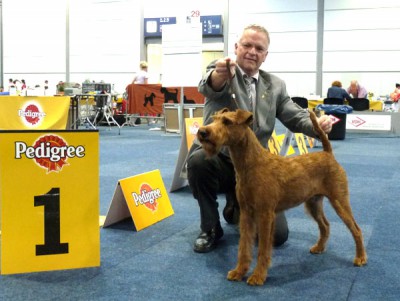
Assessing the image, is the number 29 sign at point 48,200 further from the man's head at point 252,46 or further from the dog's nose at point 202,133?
the man's head at point 252,46

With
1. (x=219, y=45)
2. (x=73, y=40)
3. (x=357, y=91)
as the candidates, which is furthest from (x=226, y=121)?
(x=73, y=40)

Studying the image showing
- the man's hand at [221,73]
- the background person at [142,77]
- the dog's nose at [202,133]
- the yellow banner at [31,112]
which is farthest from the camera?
the background person at [142,77]

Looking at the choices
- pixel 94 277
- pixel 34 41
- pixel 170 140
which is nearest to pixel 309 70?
pixel 170 140

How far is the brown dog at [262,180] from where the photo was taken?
5.81 feet

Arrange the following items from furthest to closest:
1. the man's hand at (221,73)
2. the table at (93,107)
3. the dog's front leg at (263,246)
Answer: the table at (93,107) → the man's hand at (221,73) → the dog's front leg at (263,246)

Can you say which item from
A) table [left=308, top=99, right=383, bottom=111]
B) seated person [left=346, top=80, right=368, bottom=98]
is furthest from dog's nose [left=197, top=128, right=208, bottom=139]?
seated person [left=346, top=80, right=368, bottom=98]

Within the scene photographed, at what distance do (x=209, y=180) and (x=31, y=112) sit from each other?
14.8 feet

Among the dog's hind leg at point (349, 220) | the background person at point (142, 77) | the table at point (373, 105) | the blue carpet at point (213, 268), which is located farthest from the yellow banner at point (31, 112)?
the table at point (373, 105)

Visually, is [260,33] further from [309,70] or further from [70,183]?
[309,70]

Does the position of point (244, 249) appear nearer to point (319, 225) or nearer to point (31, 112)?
point (319, 225)

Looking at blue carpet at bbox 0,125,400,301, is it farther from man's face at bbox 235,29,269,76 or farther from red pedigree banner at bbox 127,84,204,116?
red pedigree banner at bbox 127,84,204,116

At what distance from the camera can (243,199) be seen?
1.88 m

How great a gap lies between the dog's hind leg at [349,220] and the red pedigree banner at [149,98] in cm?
773

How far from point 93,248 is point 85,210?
18 centimetres
